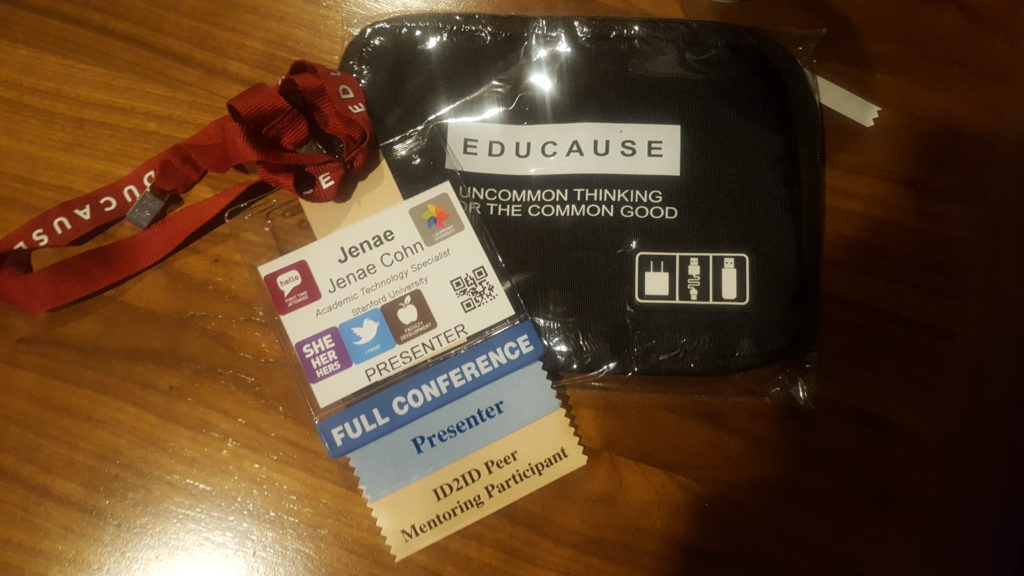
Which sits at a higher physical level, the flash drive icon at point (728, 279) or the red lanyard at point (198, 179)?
the red lanyard at point (198, 179)

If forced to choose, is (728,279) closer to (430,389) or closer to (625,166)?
(625,166)

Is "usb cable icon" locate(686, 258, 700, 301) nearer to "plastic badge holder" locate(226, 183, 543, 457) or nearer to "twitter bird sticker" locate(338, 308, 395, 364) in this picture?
"plastic badge holder" locate(226, 183, 543, 457)

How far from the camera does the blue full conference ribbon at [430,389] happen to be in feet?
1.49

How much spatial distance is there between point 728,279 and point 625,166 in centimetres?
12

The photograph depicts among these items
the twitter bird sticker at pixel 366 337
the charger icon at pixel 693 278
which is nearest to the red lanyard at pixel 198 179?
the twitter bird sticker at pixel 366 337

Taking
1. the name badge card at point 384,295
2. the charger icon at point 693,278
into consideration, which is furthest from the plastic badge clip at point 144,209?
the charger icon at point 693,278

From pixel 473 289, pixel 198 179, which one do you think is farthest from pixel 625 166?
pixel 198 179

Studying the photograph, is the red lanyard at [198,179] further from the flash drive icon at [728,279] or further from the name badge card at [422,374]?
the flash drive icon at [728,279]

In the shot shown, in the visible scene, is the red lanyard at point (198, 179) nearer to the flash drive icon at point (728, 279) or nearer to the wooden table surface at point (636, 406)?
the wooden table surface at point (636, 406)

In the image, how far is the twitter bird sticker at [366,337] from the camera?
46cm

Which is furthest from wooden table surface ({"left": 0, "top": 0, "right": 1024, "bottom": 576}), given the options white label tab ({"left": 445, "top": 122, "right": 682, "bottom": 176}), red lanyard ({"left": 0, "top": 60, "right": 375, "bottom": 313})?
white label tab ({"left": 445, "top": 122, "right": 682, "bottom": 176})

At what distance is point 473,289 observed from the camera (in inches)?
18.5

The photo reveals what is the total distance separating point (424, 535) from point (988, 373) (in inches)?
17.1

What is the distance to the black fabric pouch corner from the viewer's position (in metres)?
0.47
